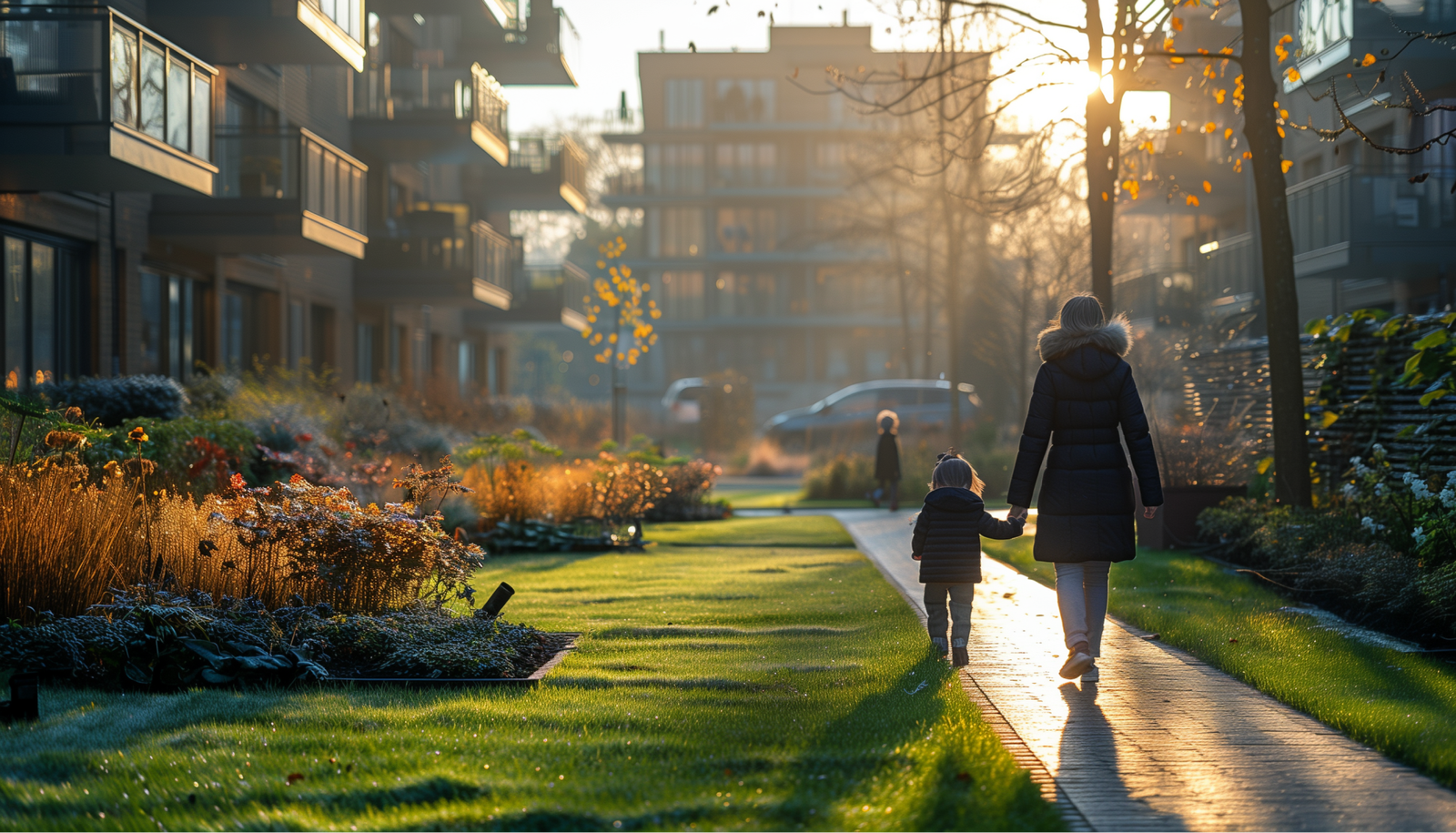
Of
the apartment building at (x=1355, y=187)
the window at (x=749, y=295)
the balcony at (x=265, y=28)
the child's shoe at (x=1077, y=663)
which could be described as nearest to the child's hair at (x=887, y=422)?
the apartment building at (x=1355, y=187)

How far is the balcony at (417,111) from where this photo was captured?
25828 millimetres

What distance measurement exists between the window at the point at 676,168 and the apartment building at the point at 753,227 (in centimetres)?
6

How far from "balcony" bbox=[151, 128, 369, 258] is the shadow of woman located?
618 inches

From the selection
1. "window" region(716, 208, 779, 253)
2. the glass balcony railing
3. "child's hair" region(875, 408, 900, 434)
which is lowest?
"child's hair" region(875, 408, 900, 434)

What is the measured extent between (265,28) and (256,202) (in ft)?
8.06

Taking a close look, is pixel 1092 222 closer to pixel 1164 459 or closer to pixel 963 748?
pixel 1164 459

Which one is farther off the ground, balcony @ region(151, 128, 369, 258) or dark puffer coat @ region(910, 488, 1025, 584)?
balcony @ region(151, 128, 369, 258)

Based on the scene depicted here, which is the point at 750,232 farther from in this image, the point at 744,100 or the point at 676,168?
the point at 744,100

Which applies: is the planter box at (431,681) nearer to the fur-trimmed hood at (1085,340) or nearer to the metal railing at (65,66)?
the fur-trimmed hood at (1085,340)

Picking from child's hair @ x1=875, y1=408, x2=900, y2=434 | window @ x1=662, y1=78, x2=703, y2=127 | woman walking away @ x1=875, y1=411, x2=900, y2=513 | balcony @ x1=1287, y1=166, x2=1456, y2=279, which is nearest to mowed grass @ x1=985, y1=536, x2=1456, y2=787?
child's hair @ x1=875, y1=408, x2=900, y2=434

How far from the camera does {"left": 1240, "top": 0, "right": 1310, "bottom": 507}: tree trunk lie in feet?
33.9

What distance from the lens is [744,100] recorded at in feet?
193

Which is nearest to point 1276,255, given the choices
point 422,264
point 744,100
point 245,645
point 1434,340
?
point 1434,340

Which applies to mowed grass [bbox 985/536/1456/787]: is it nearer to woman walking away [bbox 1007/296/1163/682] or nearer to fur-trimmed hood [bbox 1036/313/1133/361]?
woman walking away [bbox 1007/296/1163/682]
